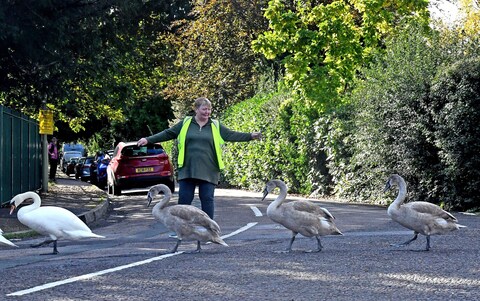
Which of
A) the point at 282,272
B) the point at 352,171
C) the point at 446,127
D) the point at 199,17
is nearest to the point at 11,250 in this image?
the point at 282,272

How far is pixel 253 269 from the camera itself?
9.84 meters

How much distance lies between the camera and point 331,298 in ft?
25.9

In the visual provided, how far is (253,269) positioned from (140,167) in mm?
22857

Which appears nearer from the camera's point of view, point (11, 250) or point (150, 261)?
point (150, 261)

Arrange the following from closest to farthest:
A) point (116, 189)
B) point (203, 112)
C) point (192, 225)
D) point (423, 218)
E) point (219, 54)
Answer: point (192, 225) < point (423, 218) < point (203, 112) < point (116, 189) < point (219, 54)

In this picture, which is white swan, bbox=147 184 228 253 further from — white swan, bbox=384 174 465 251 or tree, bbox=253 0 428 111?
tree, bbox=253 0 428 111

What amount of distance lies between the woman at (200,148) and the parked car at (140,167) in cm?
1941

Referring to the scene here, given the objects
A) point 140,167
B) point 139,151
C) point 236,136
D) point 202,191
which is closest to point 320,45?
point 139,151

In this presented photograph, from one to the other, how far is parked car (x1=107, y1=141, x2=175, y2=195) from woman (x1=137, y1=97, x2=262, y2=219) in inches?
764

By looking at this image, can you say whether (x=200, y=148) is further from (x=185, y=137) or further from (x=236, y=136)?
(x=236, y=136)

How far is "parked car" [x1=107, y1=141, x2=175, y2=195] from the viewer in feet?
106

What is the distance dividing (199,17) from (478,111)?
82.2ft

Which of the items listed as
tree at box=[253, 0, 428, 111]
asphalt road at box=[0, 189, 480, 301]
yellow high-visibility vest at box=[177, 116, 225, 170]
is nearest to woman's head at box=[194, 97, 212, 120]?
yellow high-visibility vest at box=[177, 116, 225, 170]

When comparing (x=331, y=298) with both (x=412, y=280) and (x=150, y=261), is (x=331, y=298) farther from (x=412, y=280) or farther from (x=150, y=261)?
(x=150, y=261)
